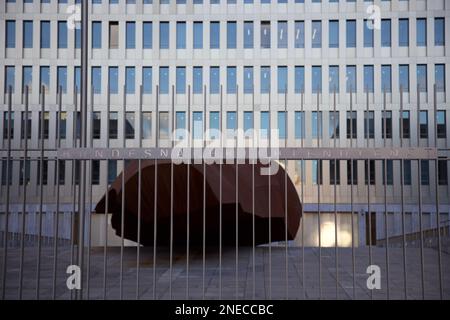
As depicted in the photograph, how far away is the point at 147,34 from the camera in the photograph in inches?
1400

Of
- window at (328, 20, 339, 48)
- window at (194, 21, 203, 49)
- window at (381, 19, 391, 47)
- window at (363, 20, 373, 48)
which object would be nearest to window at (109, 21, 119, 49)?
window at (194, 21, 203, 49)

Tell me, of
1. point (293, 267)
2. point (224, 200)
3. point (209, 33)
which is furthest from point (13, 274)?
point (209, 33)

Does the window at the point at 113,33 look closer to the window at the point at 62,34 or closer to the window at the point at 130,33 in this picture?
the window at the point at 130,33

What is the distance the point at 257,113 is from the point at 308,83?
425 centimetres

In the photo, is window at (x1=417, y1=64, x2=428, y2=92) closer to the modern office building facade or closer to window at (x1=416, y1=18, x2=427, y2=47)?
the modern office building facade

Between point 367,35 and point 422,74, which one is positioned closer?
point 422,74

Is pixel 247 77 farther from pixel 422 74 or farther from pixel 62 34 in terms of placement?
pixel 62 34

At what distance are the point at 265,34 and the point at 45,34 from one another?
16057 mm

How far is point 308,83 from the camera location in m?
34.7

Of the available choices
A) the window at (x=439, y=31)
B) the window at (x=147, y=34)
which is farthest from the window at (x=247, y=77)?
the window at (x=439, y=31)

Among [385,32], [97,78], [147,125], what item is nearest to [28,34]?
[97,78]

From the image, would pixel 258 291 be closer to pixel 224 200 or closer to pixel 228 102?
pixel 224 200

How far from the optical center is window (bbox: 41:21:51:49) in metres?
35.7

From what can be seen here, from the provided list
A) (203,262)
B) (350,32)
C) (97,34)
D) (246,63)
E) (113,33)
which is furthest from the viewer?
(113,33)
